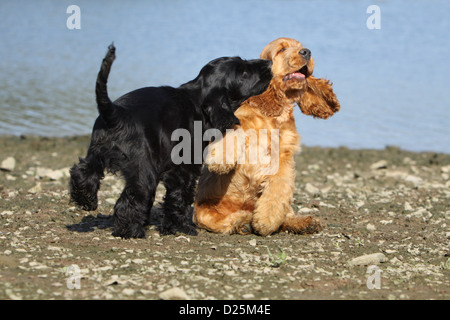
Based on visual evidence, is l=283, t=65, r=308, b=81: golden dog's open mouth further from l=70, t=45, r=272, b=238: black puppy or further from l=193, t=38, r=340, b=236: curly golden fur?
l=70, t=45, r=272, b=238: black puppy

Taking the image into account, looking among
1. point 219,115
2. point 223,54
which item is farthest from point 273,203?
point 223,54

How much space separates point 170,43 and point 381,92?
7.40 m

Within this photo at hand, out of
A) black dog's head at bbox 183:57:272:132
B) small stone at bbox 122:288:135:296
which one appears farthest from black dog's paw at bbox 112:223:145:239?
small stone at bbox 122:288:135:296

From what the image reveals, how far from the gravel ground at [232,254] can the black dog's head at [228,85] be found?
1042 mm

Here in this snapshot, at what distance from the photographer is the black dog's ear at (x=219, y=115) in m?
4.81

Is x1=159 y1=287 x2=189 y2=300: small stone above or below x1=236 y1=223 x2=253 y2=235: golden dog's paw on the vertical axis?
below

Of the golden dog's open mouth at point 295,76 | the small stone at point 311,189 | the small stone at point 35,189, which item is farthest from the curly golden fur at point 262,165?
the small stone at point 35,189

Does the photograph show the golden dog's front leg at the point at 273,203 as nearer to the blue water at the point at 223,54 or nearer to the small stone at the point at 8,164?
the small stone at the point at 8,164

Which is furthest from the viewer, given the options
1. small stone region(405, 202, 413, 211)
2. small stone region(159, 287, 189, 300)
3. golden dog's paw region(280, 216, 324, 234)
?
small stone region(405, 202, 413, 211)

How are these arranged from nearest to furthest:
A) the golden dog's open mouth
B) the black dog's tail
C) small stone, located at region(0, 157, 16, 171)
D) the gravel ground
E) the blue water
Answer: the gravel ground → the black dog's tail → the golden dog's open mouth → small stone, located at region(0, 157, 16, 171) → the blue water

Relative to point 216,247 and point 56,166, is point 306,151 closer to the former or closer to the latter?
point 56,166

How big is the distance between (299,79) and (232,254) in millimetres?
1668

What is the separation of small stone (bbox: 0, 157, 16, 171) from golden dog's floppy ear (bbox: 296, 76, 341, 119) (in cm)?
442

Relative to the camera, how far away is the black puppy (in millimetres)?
4387
